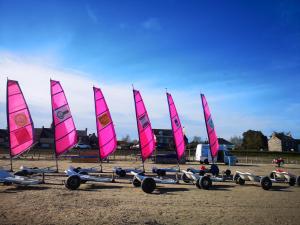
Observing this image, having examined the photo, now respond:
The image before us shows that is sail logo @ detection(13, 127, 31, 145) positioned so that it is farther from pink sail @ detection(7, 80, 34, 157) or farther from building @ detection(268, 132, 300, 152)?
building @ detection(268, 132, 300, 152)

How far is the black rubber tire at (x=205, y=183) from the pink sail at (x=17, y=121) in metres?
9.81

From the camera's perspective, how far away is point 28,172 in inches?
666

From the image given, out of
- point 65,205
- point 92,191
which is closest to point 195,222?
point 65,205

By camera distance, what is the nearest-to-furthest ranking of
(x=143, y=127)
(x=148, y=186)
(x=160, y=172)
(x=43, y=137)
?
(x=148, y=186) < (x=143, y=127) < (x=160, y=172) < (x=43, y=137)

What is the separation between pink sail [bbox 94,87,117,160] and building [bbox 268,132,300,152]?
81.5 m

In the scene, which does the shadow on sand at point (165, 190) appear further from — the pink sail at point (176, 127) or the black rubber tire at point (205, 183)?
the pink sail at point (176, 127)

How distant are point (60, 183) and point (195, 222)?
9.07 metres

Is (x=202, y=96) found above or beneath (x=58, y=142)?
above

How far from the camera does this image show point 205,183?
49.4 ft

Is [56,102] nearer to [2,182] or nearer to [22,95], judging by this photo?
[22,95]

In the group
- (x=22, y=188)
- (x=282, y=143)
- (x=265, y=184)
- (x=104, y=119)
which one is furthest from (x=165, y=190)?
(x=282, y=143)

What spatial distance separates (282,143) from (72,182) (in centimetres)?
8815

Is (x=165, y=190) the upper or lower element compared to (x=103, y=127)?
lower

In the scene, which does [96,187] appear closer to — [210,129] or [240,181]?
[240,181]
